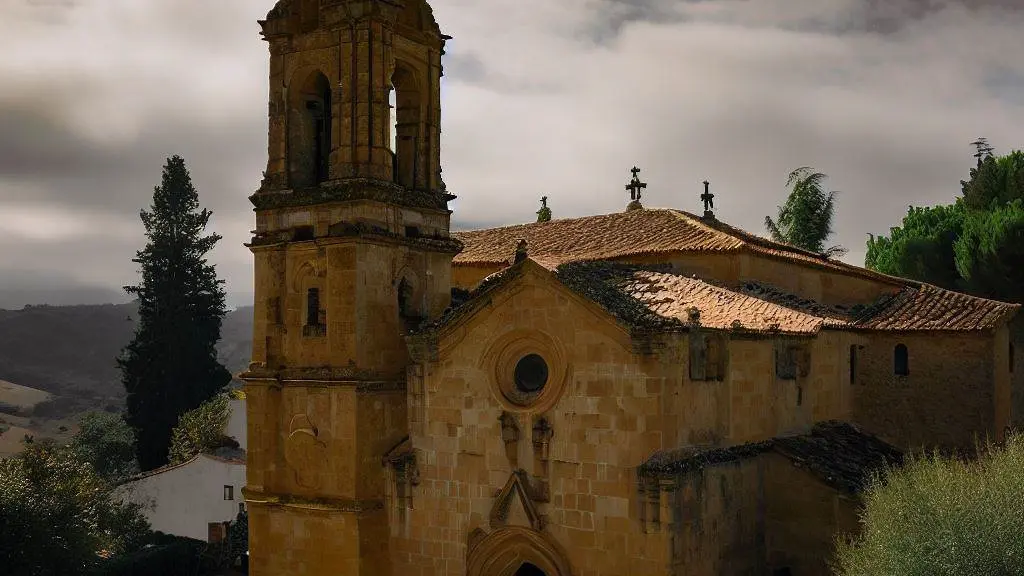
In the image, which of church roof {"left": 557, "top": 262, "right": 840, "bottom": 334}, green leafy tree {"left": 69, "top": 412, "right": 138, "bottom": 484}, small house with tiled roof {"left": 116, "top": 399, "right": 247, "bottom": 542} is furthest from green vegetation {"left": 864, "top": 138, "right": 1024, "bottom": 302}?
green leafy tree {"left": 69, "top": 412, "right": 138, "bottom": 484}

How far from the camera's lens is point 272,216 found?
693 inches

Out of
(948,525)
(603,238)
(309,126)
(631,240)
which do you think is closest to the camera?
(948,525)

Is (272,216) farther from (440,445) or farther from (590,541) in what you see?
(590,541)

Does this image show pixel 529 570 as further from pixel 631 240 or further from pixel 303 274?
pixel 631 240

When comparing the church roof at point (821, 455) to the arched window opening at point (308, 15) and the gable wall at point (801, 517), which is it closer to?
the gable wall at point (801, 517)

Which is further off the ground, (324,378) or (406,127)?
(406,127)

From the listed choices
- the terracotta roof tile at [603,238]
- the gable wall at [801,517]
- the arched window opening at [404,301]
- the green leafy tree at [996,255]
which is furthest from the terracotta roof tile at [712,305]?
the green leafy tree at [996,255]

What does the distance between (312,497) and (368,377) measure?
7.43 feet

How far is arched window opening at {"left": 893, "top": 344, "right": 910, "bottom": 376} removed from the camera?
19578 mm

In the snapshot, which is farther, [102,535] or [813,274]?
[102,535]

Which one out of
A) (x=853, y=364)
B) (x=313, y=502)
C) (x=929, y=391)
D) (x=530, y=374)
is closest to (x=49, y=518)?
(x=313, y=502)

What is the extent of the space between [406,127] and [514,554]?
7.76 meters

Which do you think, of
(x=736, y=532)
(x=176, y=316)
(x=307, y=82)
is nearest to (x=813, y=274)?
(x=736, y=532)

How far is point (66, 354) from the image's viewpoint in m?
99.2
